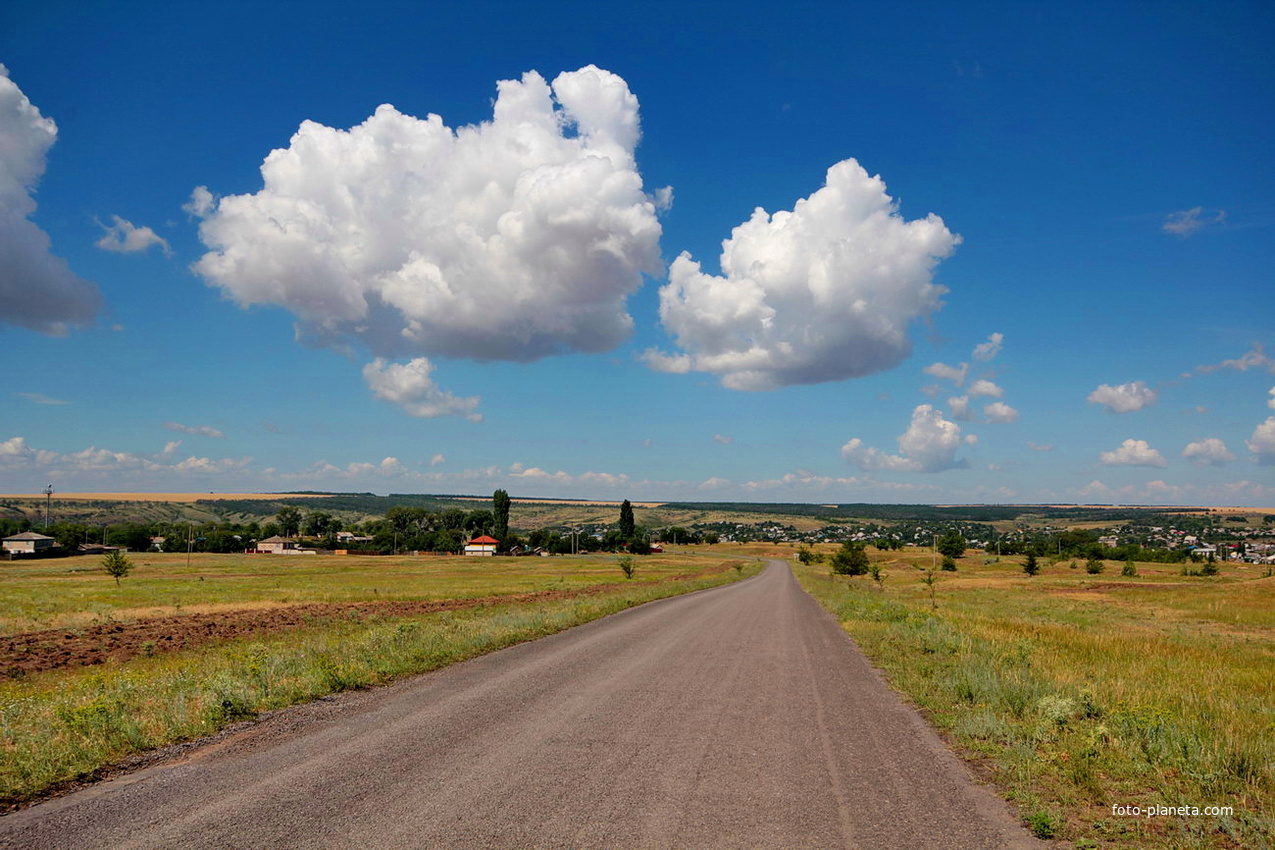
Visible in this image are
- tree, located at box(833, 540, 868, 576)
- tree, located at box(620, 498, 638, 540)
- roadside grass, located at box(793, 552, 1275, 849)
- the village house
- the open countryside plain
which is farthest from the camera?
the village house

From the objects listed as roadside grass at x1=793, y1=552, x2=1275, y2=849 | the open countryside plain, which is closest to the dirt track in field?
the open countryside plain

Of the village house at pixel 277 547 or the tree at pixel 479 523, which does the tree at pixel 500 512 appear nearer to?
the tree at pixel 479 523

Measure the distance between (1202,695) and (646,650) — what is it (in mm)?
11966

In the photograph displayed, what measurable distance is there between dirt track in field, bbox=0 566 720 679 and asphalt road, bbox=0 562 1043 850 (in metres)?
14.8

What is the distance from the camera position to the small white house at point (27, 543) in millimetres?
126750

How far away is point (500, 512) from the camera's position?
520 ft

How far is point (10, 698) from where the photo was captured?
14.6 meters

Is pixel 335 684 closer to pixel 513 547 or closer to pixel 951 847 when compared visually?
pixel 951 847

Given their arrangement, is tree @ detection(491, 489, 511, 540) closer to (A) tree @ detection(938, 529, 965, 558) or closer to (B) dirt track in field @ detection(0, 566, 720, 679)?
(A) tree @ detection(938, 529, 965, 558)

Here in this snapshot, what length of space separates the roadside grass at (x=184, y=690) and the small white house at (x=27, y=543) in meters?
145

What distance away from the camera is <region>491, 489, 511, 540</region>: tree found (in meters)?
156

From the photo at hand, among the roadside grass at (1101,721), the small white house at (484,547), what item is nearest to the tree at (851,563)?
the roadside grass at (1101,721)

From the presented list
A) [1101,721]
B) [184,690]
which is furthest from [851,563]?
[184,690]

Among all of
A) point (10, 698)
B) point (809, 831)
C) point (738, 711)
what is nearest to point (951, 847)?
point (809, 831)
